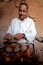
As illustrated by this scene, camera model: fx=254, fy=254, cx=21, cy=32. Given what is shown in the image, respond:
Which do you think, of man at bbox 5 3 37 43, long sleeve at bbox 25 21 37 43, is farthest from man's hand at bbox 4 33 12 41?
long sleeve at bbox 25 21 37 43

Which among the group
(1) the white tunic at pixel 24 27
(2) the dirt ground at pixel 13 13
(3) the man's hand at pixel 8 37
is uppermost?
(2) the dirt ground at pixel 13 13

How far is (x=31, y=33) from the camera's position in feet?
6.91

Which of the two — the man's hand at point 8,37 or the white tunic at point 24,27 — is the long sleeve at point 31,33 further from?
the man's hand at point 8,37

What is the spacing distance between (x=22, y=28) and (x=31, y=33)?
9 centimetres

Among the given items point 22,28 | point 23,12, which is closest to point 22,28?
point 22,28

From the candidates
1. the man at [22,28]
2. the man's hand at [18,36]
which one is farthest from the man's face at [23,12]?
the man's hand at [18,36]

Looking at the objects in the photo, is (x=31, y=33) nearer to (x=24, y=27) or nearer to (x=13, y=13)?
(x=24, y=27)

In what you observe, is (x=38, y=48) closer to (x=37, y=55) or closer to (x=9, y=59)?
(x=37, y=55)

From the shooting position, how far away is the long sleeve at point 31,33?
2.09 meters

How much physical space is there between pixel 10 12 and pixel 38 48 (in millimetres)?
384

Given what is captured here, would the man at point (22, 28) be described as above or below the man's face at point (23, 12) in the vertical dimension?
below

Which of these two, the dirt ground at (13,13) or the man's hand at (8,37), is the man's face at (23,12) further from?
the man's hand at (8,37)

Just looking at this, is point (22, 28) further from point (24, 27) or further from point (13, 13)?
point (13, 13)

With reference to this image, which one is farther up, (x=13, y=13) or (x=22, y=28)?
(x=13, y=13)
